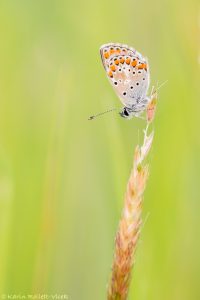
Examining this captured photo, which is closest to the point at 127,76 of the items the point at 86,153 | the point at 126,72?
the point at 126,72

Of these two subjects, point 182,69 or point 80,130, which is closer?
point 182,69

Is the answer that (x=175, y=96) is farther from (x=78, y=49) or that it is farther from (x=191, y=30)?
(x=78, y=49)

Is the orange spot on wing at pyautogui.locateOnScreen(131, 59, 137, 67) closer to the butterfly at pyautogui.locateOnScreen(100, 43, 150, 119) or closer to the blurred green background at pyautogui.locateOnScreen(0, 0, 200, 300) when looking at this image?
the butterfly at pyautogui.locateOnScreen(100, 43, 150, 119)

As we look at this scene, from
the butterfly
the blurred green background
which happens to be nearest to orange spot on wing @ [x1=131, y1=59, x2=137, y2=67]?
the butterfly

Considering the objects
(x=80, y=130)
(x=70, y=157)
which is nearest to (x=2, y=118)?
(x=70, y=157)

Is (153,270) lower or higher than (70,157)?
lower

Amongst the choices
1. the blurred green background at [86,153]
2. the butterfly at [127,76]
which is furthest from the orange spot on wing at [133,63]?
the blurred green background at [86,153]

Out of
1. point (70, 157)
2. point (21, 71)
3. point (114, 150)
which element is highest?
point (21, 71)

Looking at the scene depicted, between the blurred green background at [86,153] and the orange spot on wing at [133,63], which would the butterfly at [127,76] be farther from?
the blurred green background at [86,153]
